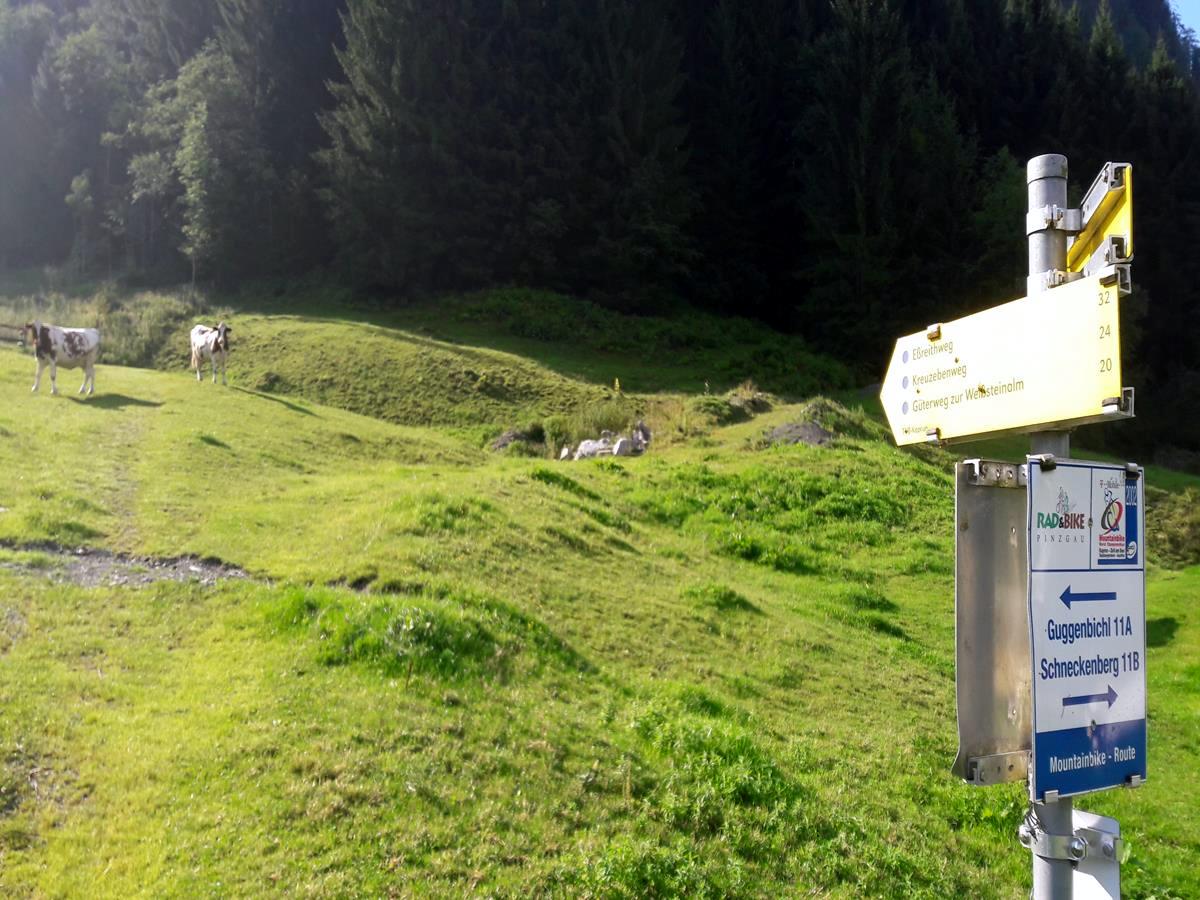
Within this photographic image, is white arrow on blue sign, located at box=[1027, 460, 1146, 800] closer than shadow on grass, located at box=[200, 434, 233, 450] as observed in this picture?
Yes

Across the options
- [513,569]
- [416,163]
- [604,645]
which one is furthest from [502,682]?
[416,163]

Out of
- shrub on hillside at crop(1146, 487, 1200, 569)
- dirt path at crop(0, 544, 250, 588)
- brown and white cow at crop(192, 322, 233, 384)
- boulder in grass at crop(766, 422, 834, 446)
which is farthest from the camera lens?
brown and white cow at crop(192, 322, 233, 384)

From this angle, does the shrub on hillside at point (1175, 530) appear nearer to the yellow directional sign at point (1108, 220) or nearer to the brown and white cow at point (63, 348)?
the yellow directional sign at point (1108, 220)

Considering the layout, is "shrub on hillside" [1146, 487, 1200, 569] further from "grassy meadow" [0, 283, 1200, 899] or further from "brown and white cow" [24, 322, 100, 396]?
"brown and white cow" [24, 322, 100, 396]

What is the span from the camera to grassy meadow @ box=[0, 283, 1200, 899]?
17.9 ft

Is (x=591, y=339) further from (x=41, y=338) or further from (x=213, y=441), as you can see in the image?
(x=213, y=441)

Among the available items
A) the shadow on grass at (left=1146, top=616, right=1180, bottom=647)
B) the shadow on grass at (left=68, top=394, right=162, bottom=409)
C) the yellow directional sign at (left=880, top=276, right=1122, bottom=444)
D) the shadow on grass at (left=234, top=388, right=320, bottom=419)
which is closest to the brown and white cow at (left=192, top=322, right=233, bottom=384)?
the shadow on grass at (left=234, top=388, right=320, bottom=419)

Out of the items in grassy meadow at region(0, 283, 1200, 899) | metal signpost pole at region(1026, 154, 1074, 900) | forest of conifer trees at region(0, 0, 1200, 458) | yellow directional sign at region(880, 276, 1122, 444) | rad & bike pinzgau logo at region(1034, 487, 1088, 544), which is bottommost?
grassy meadow at region(0, 283, 1200, 899)

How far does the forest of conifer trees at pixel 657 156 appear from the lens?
131 ft

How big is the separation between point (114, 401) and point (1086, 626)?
767 inches

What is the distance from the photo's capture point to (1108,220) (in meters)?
2.87

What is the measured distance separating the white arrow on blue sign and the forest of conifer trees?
35932 mm

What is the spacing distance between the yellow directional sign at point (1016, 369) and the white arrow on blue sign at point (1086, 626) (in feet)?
0.69

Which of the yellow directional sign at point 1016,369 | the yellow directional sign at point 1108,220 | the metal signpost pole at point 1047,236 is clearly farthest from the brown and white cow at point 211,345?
the yellow directional sign at point 1108,220
